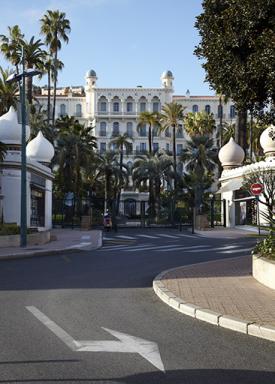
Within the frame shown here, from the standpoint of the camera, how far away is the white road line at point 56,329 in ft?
23.7

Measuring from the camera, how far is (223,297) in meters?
10.2

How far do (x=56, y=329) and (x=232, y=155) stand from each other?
124ft

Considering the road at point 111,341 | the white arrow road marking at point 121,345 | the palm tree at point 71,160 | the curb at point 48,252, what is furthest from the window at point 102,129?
the white arrow road marking at point 121,345

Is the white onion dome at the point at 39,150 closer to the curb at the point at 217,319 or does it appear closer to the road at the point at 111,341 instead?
the road at the point at 111,341

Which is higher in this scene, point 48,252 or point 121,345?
point 48,252

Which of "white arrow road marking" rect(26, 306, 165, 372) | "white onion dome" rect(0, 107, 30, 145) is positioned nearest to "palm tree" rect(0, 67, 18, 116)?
"white onion dome" rect(0, 107, 30, 145)

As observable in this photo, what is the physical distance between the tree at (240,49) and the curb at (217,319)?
4.10 metres

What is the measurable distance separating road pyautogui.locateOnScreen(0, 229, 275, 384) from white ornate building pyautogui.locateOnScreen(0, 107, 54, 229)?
1878 cm

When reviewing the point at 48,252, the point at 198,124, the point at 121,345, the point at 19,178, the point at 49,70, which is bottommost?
the point at 121,345

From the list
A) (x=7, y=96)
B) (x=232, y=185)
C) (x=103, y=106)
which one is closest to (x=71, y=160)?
(x=7, y=96)

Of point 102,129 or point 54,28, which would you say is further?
point 102,129

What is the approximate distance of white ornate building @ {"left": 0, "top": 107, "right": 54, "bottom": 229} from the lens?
31.8m

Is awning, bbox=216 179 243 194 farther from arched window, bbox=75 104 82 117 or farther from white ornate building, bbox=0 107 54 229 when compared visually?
arched window, bbox=75 104 82 117

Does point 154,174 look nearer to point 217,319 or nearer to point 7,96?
point 7,96
